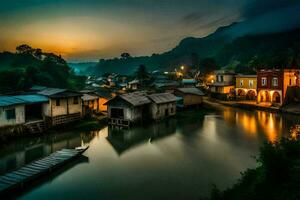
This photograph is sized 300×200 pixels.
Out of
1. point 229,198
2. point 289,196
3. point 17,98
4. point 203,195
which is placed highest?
point 17,98

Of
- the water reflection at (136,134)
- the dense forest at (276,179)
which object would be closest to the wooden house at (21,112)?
the water reflection at (136,134)

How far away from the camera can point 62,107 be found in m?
30.0

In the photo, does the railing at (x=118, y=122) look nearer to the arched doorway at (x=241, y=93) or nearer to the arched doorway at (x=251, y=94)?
the arched doorway at (x=251, y=94)

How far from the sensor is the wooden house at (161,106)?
113 feet

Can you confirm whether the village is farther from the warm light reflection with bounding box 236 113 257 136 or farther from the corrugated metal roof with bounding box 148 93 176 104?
the warm light reflection with bounding box 236 113 257 136

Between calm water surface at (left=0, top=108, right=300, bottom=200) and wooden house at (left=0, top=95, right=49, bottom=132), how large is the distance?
6.81 ft

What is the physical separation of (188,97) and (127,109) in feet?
52.2

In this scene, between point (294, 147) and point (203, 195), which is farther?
point (203, 195)

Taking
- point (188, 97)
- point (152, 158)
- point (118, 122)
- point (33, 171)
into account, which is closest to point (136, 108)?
point (118, 122)

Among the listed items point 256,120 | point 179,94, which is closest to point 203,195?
point 256,120

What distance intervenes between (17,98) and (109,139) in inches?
454

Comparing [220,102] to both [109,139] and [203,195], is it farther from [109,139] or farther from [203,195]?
[203,195]

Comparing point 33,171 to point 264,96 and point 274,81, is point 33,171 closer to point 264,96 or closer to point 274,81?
point 274,81

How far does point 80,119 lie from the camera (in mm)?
32219
